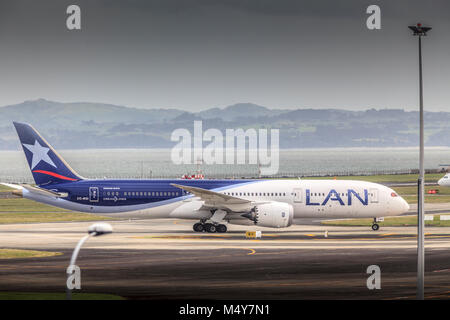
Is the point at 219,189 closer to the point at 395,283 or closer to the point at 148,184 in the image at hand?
the point at 148,184

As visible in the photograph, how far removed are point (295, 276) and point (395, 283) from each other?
5.08 m

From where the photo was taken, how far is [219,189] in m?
59.0

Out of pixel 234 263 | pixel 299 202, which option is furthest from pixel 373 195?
pixel 234 263

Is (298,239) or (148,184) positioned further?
(148,184)

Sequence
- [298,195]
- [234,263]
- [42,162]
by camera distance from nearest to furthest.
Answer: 1. [234,263]
2. [298,195]
3. [42,162]

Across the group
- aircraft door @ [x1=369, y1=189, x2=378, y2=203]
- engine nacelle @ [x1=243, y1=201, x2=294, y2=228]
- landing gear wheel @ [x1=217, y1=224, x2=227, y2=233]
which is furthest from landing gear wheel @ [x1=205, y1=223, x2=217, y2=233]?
aircraft door @ [x1=369, y1=189, x2=378, y2=203]

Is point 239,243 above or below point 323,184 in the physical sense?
below

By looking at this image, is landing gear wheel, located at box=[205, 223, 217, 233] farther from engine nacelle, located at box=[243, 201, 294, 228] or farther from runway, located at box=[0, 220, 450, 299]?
engine nacelle, located at box=[243, 201, 294, 228]

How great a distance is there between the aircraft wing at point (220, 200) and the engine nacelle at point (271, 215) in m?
0.86

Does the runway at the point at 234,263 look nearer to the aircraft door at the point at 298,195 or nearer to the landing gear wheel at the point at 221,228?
the landing gear wheel at the point at 221,228

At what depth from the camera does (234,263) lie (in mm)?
40750

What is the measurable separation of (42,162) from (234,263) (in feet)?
80.8

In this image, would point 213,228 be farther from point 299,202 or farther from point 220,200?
point 299,202
